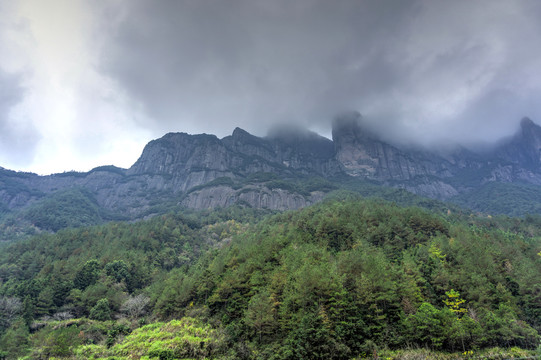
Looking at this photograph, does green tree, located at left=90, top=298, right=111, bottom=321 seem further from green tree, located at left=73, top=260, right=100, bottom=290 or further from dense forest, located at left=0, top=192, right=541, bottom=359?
green tree, located at left=73, top=260, right=100, bottom=290

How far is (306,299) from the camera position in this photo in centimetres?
3712

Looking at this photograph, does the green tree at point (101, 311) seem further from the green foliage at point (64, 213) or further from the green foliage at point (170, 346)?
the green foliage at point (64, 213)

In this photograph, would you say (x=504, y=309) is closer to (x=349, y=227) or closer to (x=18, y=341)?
(x=349, y=227)

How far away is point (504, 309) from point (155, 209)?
19198 cm

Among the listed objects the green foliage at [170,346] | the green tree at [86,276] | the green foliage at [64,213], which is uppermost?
the green foliage at [64,213]

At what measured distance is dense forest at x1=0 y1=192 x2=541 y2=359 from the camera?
111 feet

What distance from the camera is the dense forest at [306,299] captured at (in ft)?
111

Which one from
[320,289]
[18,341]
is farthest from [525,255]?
[18,341]

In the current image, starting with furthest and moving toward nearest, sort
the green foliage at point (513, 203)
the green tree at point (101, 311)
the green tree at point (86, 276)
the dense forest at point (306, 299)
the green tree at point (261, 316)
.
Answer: the green foliage at point (513, 203) < the green tree at point (86, 276) < the green tree at point (101, 311) < the green tree at point (261, 316) < the dense forest at point (306, 299)

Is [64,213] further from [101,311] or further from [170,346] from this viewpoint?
[170,346]

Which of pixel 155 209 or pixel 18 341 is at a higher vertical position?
pixel 155 209

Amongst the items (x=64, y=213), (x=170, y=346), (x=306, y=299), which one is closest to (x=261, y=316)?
(x=306, y=299)

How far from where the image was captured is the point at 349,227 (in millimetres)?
65375

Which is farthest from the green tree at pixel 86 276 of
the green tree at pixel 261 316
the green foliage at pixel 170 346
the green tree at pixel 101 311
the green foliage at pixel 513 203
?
the green foliage at pixel 513 203
